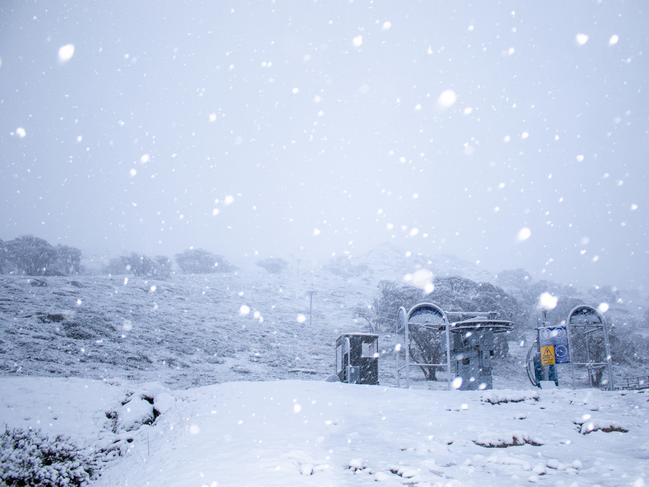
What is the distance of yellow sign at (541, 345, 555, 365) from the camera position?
15.8m

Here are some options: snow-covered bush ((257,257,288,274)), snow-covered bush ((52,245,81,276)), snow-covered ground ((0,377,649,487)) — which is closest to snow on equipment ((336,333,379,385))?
snow-covered ground ((0,377,649,487))

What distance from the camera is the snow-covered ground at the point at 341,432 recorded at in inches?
244

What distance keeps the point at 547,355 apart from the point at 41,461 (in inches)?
641

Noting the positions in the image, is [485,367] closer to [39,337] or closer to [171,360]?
[171,360]

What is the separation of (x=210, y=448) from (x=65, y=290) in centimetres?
3352

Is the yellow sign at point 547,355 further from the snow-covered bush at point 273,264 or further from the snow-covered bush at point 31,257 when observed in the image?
the snow-covered bush at point 273,264

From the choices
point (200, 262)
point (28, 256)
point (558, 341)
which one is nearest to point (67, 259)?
point (28, 256)

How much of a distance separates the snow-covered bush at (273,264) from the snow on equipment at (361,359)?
277ft

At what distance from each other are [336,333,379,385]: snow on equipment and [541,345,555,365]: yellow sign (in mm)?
6532

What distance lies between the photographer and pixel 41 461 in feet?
27.5

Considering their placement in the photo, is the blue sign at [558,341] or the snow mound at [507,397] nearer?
the snow mound at [507,397]

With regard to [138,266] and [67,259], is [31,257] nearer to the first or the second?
[67,259]

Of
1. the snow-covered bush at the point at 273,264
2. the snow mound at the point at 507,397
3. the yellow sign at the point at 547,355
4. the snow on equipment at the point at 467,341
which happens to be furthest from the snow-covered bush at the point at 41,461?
the snow-covered bush at the point at 273,264

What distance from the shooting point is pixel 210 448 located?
24.2ft
